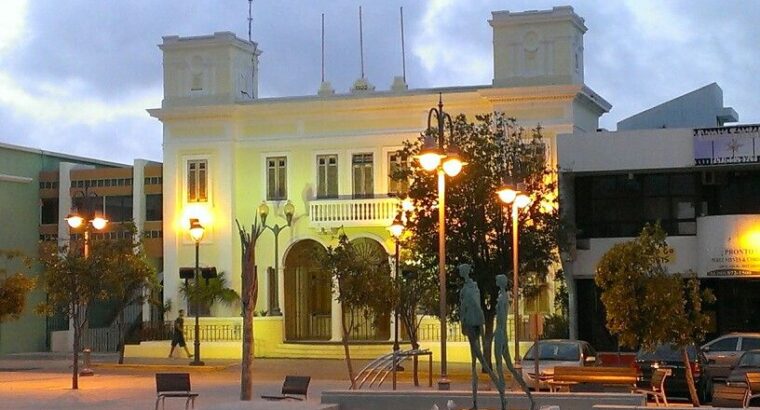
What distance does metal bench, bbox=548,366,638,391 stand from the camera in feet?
83.0

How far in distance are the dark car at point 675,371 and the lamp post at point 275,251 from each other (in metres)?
17.7

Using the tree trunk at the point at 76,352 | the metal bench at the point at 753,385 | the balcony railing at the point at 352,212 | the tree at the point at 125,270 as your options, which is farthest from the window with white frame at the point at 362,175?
the metal bench at the point at 753,385

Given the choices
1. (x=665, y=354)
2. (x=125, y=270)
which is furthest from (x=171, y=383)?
(x=665, y=354)

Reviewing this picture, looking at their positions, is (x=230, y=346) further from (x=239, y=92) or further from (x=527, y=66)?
(x=527, y=66)

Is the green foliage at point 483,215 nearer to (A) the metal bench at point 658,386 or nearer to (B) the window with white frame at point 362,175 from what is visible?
(B) the window with white frame at point 362,175

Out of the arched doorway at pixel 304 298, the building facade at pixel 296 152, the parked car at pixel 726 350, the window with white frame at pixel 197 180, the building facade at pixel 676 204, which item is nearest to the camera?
the parked car at pixel 726 350

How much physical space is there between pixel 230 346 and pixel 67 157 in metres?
12.5

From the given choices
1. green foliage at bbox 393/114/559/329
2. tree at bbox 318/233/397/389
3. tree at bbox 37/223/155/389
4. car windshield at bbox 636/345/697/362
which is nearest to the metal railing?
tree at bbox 37/223/155/389

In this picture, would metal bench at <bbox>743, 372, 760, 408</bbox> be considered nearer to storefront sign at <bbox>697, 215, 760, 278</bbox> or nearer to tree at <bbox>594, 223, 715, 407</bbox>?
tree at <bbox>594, 223, 715, 407</bbox>

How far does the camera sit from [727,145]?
38000 millimetres

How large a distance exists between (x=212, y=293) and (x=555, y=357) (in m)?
17.2

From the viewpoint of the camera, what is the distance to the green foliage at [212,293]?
4369cm

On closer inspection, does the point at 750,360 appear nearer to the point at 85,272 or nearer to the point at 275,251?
the point at 85,272

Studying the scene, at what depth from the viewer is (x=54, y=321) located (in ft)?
159
